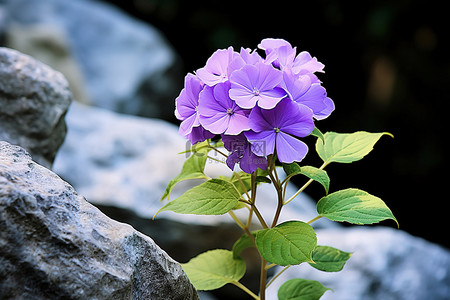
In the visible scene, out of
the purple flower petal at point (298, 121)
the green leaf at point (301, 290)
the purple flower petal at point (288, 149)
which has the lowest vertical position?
the green leaf at point (301, 290)

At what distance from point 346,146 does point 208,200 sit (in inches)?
14.3

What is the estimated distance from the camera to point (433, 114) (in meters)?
3.54

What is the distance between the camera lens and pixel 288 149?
2.70 ft

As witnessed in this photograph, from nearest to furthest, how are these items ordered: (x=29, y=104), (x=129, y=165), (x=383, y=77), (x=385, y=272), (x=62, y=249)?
1. (x=62, y=249)
2. (x=29, y=104)
3. (x=385, y=272)
4. (x=129, y=165)
5. (x=383, y=77)

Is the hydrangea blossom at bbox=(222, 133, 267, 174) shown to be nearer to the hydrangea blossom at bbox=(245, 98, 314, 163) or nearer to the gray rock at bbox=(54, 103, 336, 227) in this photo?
the hydrangea blossom at bbox=(245, 98, 314, 163)

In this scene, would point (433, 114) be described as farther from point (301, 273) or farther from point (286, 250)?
point (286, 250)

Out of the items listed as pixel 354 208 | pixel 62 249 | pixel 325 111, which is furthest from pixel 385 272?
pixel 62 249

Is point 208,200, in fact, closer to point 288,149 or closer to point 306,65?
point 288,149

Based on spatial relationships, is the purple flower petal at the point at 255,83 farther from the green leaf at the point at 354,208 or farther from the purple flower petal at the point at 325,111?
the green leaf at the point at 354,208

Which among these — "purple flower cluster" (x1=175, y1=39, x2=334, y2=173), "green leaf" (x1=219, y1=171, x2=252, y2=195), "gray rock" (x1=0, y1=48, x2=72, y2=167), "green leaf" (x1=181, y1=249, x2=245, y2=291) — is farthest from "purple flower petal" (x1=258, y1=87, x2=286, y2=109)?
"gray rock" (x1=0, y1=48, x2=72, y2=167)

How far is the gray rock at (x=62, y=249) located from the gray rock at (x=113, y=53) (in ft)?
9.81

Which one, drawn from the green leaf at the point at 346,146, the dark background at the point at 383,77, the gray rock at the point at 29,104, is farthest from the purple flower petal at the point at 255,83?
the dark background at the point at 383,77

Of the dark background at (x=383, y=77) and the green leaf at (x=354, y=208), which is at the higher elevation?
the green leaf at (x=354, y=208)

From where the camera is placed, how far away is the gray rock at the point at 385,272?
1.72 m
